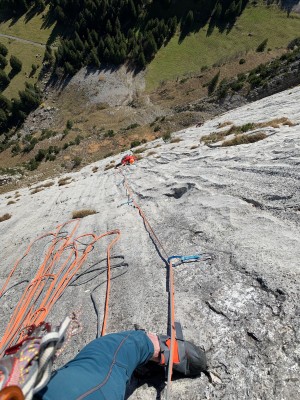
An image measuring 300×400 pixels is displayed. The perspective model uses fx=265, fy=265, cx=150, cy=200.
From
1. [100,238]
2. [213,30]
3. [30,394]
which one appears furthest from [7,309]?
[213,30]

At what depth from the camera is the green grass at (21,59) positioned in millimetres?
60688

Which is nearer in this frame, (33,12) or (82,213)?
(82,213)

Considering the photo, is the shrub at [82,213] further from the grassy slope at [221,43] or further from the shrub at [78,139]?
the grassy slope at [221,43]

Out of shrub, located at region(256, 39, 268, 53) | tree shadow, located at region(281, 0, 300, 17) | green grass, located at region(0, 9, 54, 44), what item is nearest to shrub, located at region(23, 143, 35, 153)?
green grass, located at region(0, 9, 54, 44)

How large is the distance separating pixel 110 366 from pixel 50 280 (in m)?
4.12

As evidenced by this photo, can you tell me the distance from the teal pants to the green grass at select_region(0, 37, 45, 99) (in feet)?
226

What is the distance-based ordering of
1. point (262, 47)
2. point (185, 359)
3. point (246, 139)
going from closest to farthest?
point (185, 359) → point (246, 139) → point (262, 47)

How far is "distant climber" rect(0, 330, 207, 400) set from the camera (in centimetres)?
236

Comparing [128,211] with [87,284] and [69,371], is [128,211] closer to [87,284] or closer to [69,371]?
[87,284]

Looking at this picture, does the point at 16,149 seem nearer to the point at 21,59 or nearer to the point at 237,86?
the point at 21,59

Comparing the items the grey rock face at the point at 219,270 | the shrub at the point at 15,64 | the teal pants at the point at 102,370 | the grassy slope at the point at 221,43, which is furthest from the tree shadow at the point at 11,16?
the teal pants at the point at 102,370

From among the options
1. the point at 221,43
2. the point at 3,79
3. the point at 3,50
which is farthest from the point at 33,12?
the point at 221,43

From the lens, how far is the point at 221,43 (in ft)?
175

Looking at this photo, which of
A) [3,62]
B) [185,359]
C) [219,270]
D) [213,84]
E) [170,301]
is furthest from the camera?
[3,62]
